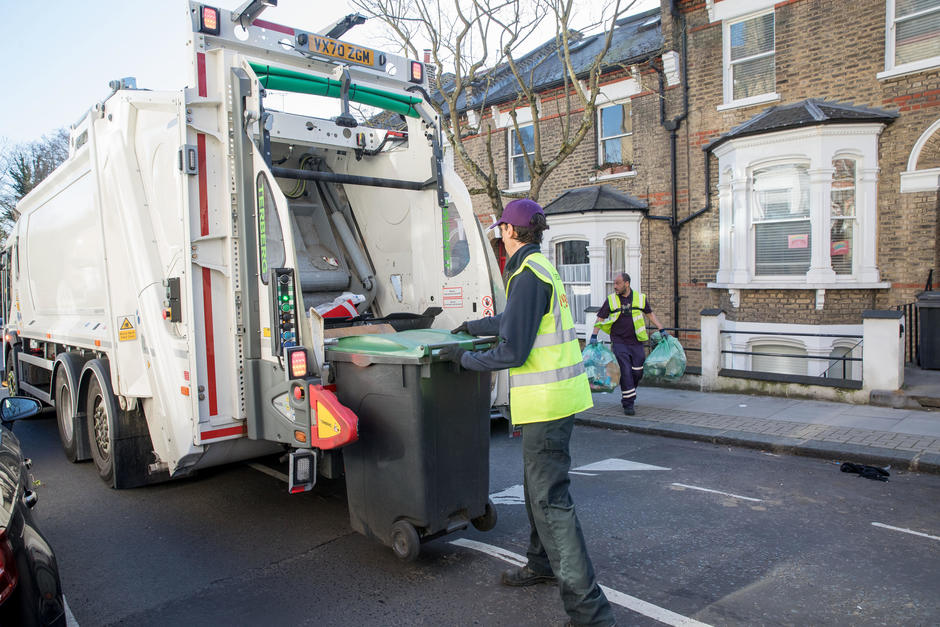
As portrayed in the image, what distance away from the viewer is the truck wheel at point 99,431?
200 inches

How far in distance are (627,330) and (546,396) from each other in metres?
4.93

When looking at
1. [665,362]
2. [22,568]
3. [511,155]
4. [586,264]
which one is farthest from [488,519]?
[511,155]

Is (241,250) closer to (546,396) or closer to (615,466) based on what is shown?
(546,396)

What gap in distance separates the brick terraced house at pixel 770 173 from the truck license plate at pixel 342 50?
20.9 ft

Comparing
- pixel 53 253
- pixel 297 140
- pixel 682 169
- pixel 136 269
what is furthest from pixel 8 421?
pixel 682 169

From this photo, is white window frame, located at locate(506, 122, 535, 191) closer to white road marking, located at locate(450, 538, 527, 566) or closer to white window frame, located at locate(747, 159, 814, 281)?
white window frame, located at locate(747, 159, 814, 281)

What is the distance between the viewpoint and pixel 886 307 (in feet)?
31.2

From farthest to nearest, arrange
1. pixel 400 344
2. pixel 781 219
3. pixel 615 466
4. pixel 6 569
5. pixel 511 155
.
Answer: pixel 511 155 < pixel 781 219 < pixel 615 466 < pixel 400 344 < pixel 6 569

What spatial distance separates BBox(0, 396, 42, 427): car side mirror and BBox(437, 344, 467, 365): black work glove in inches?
72.0

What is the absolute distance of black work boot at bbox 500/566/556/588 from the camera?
3.34 meters

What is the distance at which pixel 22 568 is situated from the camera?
1.93 metres

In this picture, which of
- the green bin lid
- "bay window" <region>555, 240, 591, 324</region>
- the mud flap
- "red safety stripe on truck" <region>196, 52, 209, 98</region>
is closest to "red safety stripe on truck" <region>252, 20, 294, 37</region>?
"red safety stripe on truck" <region>196, 52, 209, 98</region>

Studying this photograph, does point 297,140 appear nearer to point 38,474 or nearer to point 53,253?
point 53,253

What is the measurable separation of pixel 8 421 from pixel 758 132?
10.2 metres
